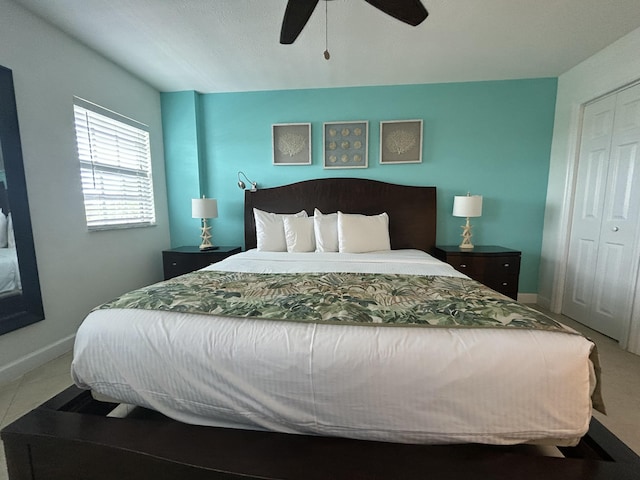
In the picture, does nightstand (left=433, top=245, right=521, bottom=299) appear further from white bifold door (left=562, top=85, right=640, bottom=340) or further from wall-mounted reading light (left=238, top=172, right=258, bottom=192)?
wall-mounted reading light (left=238, top=172, right=258, bottom=192)

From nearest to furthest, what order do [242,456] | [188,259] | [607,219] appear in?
1. [242,456]
2. [607,219]
3. [188,259]

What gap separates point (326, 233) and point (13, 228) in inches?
91.1

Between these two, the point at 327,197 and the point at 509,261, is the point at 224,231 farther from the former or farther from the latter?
the point at 509,261

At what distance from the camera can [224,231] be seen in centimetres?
352

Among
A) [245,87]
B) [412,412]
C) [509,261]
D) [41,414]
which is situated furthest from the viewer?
[245,87]

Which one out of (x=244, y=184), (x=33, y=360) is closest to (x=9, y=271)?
(x=33, y=360)

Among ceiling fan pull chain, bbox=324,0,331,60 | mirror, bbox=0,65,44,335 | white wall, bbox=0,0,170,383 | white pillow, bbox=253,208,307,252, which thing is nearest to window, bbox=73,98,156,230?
white wall, bbox=0,0,170,383

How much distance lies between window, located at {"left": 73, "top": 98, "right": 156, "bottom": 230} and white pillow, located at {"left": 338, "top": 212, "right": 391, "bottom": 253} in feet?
7.22

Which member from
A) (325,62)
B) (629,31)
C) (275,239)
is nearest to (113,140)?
(275,239)

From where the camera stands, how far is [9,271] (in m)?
1.90

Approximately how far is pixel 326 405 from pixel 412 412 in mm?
285

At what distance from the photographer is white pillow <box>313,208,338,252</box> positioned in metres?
2.73

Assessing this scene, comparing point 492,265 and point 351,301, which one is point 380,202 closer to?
point 492,265

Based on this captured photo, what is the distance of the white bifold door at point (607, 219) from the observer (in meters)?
2.27
